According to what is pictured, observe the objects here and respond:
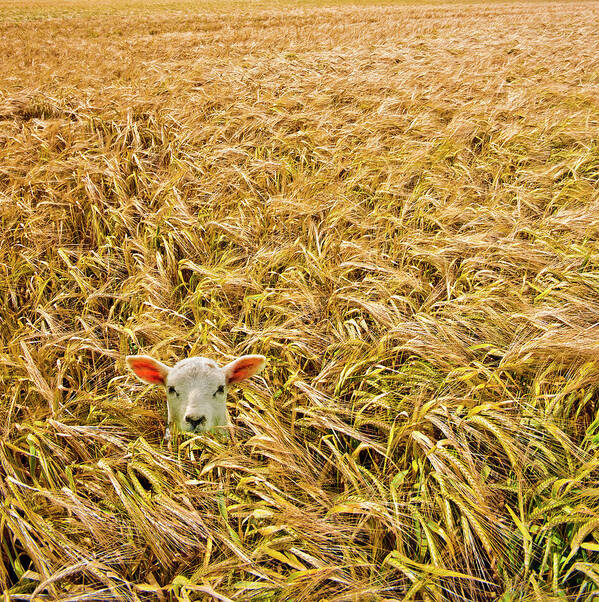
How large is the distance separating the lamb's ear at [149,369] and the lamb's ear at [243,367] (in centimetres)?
24

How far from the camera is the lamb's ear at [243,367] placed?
5.16ft

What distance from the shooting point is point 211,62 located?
7.36 metres

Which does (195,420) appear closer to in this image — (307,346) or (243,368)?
(243,368)

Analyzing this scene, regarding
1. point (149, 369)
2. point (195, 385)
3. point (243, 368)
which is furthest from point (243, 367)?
point (149, 369)

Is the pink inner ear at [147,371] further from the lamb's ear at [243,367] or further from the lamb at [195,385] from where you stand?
the lamb's ear at [243,367]

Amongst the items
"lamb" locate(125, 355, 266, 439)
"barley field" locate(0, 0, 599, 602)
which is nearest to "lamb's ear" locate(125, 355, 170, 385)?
"lamb" locate(125, 355, 266, 439)

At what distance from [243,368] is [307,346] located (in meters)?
0.44

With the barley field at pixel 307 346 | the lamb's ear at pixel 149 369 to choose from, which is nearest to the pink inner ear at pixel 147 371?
the lamb's ear at pixel 149 369

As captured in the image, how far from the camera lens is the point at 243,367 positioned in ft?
5.30

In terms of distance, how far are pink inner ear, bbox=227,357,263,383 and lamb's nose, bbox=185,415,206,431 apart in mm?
184

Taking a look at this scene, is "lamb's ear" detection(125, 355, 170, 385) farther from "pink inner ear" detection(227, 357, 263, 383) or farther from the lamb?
"pink inner ear" detection(227, 357, 263, 383)

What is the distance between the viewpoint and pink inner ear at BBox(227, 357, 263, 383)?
1582mm

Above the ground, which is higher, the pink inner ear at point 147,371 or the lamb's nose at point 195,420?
the pink inner ear at point 147,371

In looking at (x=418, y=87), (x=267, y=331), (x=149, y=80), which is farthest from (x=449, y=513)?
(x=149, y=80)
